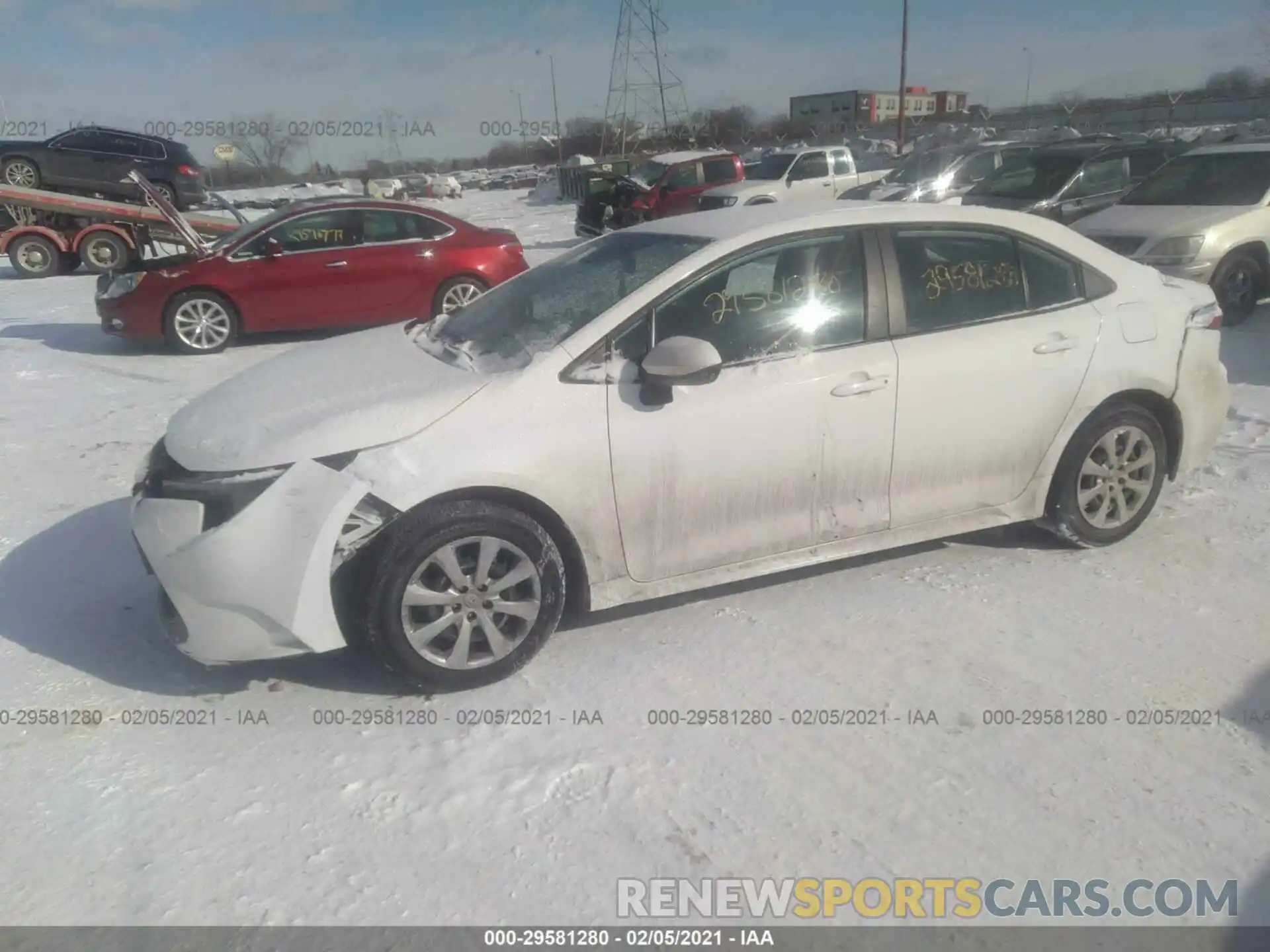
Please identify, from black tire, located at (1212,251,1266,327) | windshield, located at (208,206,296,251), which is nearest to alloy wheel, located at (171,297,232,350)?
windshield, located at (208,206,296,251)

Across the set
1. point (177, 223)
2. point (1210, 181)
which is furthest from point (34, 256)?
point (1210, 181)

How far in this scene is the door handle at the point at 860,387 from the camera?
12.5 feet

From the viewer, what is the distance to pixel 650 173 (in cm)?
2002

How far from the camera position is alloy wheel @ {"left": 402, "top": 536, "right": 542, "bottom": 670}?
3361mm

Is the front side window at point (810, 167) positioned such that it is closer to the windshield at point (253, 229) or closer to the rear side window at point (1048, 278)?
the windshield at point (253, 229)

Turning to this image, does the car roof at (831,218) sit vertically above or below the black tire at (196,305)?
above

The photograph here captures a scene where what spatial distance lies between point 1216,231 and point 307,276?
330 inches

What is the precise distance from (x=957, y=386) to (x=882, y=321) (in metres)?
0.41

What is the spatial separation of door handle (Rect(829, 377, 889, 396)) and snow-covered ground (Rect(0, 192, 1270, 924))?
0.90 m

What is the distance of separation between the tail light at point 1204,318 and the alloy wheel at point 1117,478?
586 mm

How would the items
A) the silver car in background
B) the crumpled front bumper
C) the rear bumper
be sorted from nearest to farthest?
the crumpled front bumper
the rear bumper
the silver car in background

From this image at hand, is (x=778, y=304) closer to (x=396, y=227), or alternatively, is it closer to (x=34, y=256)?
(x=396, y=227)

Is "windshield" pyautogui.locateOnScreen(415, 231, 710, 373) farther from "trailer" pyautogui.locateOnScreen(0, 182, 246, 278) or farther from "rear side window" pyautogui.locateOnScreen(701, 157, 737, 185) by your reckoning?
"rear side window" pyautogui.locateOnScreen(701, 157, 737, 185)

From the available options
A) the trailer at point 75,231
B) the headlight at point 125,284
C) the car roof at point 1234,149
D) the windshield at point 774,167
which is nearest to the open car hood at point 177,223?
the headlight at point 125,284
